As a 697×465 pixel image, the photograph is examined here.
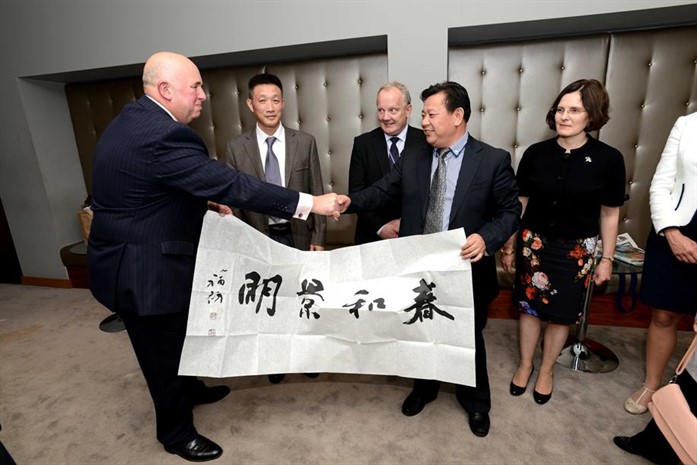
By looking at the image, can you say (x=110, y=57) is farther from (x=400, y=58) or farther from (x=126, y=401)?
(x=126, y=401)

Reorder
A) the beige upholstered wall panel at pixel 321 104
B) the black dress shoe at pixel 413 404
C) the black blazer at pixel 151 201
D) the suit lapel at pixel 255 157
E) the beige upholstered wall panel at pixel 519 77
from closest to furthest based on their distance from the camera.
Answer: the black blazer at pixel 151 201 → the black dress shoe at pixel 413 404 → the suit lapel at pixel 255 157 → the beige upholstered wall panel at pixel 519 77 → the beige upholstered wall panel at pixel 321 104

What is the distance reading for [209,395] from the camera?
1.94 meters

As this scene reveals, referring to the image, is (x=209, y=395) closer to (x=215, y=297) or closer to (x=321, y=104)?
(x=215, y=297)

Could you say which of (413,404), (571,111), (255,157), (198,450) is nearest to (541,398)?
(413,404)

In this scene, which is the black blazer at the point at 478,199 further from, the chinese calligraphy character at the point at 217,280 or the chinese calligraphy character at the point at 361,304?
the chinese calligraphy character at the point at 217,280

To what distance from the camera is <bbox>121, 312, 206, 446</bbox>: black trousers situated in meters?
1.44

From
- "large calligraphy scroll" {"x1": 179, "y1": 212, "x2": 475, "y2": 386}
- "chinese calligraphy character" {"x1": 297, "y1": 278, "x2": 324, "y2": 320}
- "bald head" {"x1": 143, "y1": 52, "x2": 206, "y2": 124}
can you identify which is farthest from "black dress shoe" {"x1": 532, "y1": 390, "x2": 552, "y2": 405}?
"bald head" {"x1": 143, "y1": 52, "x2": 206, "y2": 124}

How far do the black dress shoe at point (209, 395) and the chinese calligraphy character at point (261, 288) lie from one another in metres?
0.75

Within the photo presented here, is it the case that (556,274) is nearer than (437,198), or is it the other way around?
(437,198)

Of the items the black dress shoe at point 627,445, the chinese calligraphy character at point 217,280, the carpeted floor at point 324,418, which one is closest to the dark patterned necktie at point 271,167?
the chinese calligraphy character at point 217,280

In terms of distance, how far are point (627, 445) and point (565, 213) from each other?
0.94 metres

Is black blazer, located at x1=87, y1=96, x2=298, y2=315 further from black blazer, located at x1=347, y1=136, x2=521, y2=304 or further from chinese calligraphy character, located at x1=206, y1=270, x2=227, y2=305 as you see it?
black blazer, located at x1=347, y1=136, x2=521, y2=304

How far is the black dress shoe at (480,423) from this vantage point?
1.63m

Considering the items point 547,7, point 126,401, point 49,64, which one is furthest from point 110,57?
point 547,7
